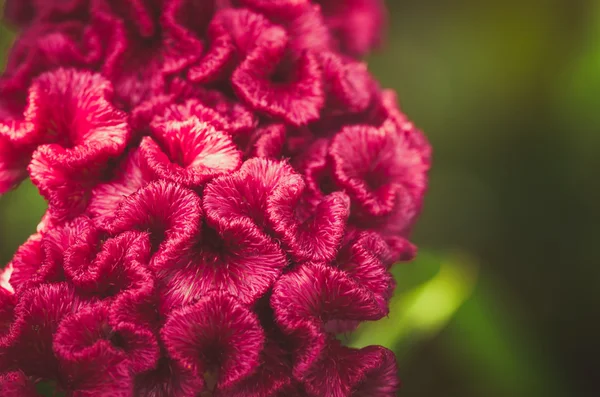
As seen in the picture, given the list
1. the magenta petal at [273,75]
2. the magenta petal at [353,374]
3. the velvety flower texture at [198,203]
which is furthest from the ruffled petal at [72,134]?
→ the magenta petal at [353,374]

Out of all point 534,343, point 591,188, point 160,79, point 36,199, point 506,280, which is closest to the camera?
point 160,79

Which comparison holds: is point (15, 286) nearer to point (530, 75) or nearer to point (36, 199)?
point (36, 199)

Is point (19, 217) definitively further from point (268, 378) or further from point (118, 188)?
point (268, 378)

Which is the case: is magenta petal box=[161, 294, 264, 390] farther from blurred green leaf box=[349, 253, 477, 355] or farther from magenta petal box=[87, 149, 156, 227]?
blurred green leaf box=[349, 253, 477, 355]

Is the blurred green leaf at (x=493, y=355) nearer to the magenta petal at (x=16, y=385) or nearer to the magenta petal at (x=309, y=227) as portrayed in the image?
the magenta petal at (x=309, y=227)

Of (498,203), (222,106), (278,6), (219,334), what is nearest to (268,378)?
(219,334)

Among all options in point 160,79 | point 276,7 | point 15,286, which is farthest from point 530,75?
point 15,286
